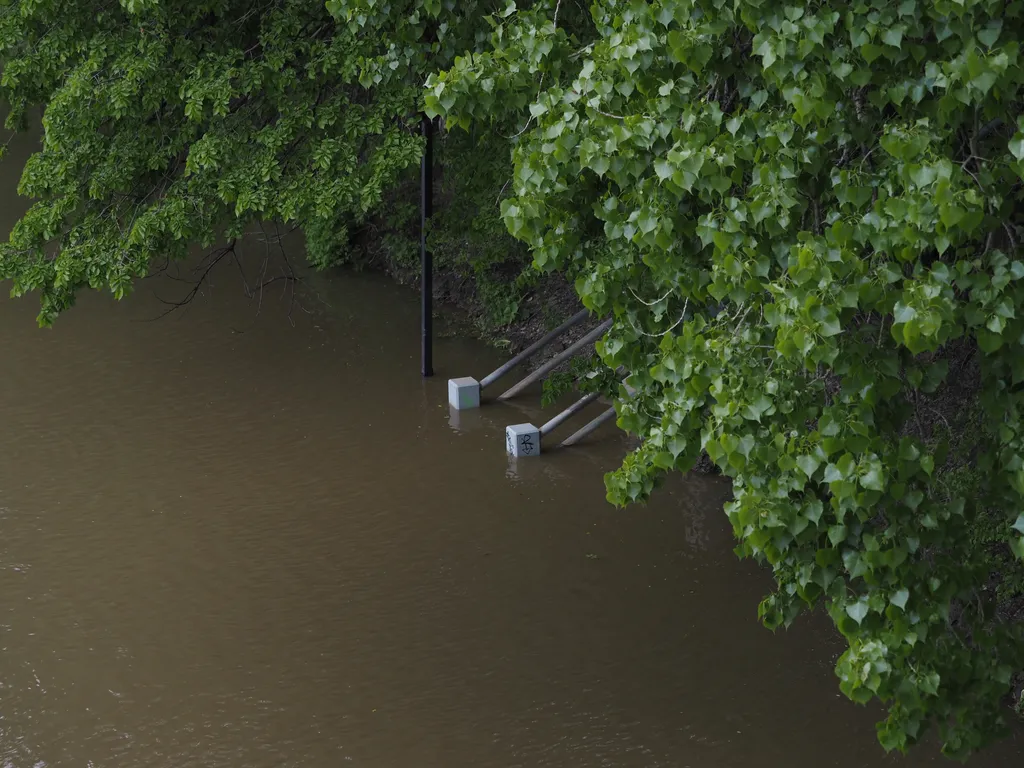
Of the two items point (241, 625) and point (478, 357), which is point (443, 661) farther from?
point (478, 357)

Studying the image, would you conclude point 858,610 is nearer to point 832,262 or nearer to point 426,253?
point 832,262

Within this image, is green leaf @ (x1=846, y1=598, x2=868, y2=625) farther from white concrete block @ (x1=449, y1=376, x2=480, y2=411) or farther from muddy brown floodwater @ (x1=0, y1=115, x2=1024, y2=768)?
white concrete block @ (x1=449, y1=376, x2=480, y2=411)

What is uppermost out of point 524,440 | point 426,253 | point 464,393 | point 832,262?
point 426,253

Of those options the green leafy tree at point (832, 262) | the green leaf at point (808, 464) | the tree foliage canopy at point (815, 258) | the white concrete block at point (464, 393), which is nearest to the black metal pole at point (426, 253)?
the white concrete block at point (464, 393)

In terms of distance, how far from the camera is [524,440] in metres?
10.9

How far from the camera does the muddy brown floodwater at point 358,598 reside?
7.27 metres

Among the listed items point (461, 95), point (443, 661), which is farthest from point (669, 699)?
point (461, 95)

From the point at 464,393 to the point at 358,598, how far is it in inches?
139

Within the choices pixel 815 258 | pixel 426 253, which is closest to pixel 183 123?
pixel 426 253

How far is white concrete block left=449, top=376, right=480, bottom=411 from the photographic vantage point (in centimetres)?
1192

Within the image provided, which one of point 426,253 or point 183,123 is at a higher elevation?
point 183,123

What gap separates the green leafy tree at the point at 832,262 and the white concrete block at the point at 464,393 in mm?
6123

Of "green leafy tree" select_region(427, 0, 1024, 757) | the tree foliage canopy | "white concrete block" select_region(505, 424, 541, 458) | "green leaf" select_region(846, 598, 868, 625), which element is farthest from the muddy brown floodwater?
"green leaf" select_region(846, 598, 868, 625)

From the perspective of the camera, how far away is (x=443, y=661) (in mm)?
7988
